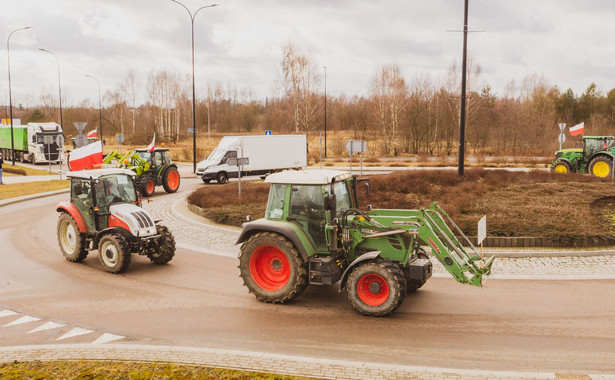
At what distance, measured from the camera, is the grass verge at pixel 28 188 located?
24.9m

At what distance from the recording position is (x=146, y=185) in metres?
24.0

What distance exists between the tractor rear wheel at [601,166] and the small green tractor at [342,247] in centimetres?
2123

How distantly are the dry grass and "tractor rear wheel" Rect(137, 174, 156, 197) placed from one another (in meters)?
3.36

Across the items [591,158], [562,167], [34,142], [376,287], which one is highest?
[34,142]

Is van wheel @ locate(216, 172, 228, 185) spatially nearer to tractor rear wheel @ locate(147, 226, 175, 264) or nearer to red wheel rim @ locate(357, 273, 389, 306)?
tractor rear wheel @ locate(147, 226, 175, 264)

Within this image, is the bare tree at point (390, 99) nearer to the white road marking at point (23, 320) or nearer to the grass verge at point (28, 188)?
the grass verge at point (28, 188)

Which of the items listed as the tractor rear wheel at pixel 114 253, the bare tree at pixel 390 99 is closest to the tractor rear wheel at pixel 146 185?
the tractor rear wheel at pixel 114 253

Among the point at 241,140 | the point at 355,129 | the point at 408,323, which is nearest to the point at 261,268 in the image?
the point at 408,323

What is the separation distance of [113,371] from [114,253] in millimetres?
5221

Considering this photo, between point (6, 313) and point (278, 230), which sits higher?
point (278, 230)

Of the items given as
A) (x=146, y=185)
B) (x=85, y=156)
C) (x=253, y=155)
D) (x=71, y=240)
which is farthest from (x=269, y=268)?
(x=253, y=155)

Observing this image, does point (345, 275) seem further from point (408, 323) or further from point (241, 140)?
point (241, 140)

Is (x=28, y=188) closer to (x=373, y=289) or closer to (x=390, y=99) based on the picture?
(x=373, y=289)

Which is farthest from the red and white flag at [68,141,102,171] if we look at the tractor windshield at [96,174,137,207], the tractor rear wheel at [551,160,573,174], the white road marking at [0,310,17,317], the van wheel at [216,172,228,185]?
the tractor rear wheel at [551,160,573,174]
